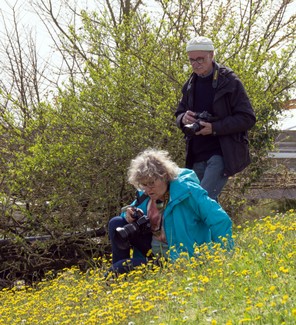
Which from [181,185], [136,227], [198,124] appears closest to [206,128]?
[198,124]

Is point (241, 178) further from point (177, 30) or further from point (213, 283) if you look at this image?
point (213, 283)

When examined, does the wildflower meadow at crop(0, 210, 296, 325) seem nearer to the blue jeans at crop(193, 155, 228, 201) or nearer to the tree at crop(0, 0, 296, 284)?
the blue jeans at crop(193, 155, 228, 201)

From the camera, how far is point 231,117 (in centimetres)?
653

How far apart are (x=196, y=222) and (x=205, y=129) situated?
0.88 m

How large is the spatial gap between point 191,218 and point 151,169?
0.48 metres

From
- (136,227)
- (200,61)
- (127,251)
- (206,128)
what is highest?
(200,61)

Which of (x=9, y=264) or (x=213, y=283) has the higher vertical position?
(x=213, y=283)

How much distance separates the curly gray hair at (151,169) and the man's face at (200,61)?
38.0 inches

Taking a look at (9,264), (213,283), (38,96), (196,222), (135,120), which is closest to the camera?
(213,283)

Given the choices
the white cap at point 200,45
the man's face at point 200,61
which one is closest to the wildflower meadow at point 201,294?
the man's face at point 200,61

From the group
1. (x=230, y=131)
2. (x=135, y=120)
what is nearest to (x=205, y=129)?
(x=230, y=131)

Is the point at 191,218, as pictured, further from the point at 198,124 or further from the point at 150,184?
the point at 198,124

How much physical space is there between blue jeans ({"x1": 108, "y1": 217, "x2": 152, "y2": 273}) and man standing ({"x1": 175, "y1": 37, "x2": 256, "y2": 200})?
743 millimetres

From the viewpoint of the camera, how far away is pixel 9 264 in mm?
10695
